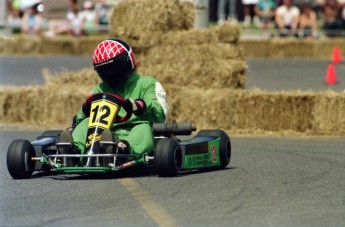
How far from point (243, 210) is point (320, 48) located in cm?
2144

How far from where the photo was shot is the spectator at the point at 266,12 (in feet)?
99.0

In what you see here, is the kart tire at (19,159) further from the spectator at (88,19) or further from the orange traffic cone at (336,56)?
the spectator at (88,19)

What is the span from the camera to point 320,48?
91.9ft

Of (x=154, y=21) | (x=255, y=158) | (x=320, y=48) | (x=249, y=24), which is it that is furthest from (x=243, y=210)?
(x=249, y=24)

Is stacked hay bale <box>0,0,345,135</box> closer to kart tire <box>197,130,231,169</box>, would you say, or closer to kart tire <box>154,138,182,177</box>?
kart tire <box>197,130,231,169</box>

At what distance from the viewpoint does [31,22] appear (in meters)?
31.0

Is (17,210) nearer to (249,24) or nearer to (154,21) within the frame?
(154,21)

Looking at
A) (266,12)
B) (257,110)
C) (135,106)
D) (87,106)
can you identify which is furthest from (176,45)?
(266,12)

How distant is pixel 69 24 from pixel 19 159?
23.2 metres

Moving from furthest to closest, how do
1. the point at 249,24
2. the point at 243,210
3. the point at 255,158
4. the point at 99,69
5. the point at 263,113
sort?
the point at 249,24, the point at 263,113, the point at 255,158, the point at 99,69, the point at 243,210

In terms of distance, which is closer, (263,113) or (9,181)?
(9,181)

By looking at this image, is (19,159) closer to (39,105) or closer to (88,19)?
(39,105)

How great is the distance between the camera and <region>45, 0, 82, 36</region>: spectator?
30047 millimetres

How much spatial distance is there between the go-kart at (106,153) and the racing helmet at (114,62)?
0.35 m
